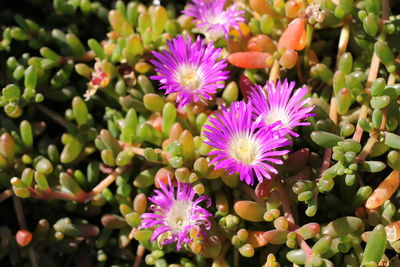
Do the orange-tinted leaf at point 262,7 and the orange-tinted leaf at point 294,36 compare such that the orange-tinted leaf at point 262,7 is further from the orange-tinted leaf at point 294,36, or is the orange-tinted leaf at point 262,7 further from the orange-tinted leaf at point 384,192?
the orange-tinted leaf at point 384,192

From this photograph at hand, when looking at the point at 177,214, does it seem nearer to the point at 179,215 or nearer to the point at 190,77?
the point at 179,215

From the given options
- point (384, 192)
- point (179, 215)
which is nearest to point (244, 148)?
point (179, 215)

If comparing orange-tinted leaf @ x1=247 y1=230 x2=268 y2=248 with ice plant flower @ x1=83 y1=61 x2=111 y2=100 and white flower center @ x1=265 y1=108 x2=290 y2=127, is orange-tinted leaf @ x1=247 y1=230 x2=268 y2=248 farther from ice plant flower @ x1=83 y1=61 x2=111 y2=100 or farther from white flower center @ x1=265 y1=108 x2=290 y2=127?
ice plant flower @ x1=83 y1=61 x2=111 y2=100

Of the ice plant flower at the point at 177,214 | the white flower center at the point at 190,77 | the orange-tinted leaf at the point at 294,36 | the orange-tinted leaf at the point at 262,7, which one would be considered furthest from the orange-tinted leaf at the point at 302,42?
the ice plant flower at the point at 177,214

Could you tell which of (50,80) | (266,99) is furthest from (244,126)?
(50,80)

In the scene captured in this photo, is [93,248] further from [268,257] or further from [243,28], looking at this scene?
[243,28]

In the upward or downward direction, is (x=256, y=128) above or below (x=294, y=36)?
below

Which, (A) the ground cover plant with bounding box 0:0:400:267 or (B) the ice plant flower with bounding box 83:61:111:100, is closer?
(A) the ground cover plant with bounding box 0:0:400:267

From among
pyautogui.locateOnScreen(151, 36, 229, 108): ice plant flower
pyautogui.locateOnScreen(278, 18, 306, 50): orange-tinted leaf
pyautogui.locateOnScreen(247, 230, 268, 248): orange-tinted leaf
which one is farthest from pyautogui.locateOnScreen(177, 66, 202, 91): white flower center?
pyautogui.locateOnScreen(247, 230, 268, 248): orange-tinted leaf
